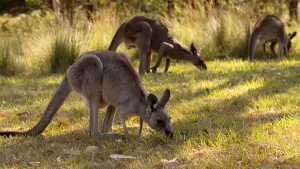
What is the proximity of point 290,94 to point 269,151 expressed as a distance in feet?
7.90

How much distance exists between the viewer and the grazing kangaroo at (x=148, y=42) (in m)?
9.16

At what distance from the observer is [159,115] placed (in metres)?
4.53

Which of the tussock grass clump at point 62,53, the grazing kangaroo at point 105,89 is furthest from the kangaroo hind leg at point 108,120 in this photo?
the tussock grass clump at point 62,53

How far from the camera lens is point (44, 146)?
183 inches

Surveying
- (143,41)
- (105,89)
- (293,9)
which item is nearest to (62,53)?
(143,41)

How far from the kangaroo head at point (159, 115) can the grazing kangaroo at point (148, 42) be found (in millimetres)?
→ 4582

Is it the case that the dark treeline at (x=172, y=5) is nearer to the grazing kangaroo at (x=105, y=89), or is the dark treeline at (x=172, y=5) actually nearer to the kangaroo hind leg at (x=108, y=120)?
the kangaroo hind leg at (x=108, y=120)

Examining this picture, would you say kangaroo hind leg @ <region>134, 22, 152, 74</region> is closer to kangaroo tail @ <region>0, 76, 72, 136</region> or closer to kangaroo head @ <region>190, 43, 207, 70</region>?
kangaroo head @ <region>190, 43, 207, 70</region>

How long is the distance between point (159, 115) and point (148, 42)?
484cm

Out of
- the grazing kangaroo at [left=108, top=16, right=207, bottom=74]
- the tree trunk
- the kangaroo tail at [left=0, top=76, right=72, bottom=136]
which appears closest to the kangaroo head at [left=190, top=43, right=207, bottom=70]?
the grazing kangaroo at [left=108, top=16, right=207, bottom=74]

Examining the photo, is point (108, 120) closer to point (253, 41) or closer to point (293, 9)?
point (253, 41)

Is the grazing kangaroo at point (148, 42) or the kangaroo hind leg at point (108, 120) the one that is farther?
the grazing kangaroo at point (148, 42)

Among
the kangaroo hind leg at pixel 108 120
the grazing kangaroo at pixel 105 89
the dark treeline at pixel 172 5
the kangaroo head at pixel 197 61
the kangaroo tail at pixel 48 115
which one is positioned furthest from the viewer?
the dark treeline at pixel 172 5

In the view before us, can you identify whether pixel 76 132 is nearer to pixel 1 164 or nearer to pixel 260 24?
pixel 1 164
